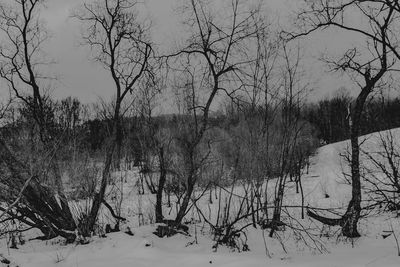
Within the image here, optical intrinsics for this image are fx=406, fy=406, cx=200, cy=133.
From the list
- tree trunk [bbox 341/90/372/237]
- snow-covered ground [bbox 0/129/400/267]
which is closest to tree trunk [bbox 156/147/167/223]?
snow-covered ground [bbox 0/129/400/267]

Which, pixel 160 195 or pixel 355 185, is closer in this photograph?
pixel 160 195

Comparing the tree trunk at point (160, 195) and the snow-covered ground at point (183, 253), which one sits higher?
the tree trunk at point (160, 195)

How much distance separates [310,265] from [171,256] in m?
3.52

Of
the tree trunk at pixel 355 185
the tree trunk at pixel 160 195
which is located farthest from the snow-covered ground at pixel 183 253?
the tree trunk at pixel 160 195

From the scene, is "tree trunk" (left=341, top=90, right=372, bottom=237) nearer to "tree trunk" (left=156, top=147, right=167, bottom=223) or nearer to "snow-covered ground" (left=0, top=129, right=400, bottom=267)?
"snow-covered ground" (left=0, top=129, right=400, bottom=267)

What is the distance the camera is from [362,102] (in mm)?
15266

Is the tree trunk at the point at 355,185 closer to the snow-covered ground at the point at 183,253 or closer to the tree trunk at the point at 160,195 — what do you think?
the snow-covered ground at the point at 183,253

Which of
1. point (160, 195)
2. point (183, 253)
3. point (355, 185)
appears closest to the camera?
point (183, 253)

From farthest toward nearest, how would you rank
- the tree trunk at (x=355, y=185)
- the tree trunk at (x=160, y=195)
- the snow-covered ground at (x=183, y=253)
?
1. the tree trunk at (x=355, y=185)
2. the tree trunk at (x=160, y=195)
3. the snow-covered ground at (x=183, y=253)

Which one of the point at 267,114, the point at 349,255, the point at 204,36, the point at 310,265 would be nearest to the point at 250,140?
the point at 267,114

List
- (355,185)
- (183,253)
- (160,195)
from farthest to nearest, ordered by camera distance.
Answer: (355,185) < (160,195) < (183,253)

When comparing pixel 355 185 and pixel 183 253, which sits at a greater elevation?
pixel 355 185

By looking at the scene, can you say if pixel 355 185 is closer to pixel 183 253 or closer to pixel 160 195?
pixel 160 195

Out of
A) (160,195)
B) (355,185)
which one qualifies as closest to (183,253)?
(160,195)
